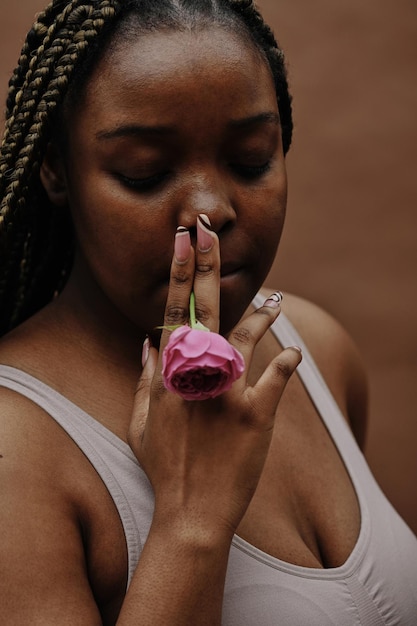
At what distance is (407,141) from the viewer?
9.96ft

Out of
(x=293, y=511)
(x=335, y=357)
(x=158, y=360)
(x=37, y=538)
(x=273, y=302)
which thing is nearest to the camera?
(x=37, y=538)

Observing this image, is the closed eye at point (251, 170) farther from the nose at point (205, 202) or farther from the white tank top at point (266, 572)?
the white tank top at point (266, 572)

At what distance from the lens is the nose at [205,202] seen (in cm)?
144

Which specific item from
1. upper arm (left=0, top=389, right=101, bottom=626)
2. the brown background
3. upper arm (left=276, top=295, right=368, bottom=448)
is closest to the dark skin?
upper arm (left=0, top=389, right=101, bottom=626)

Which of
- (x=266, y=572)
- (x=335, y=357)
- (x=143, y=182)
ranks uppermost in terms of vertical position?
(x=143, y=182)

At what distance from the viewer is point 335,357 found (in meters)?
2.15

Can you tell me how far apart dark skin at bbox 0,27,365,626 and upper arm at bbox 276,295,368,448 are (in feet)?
1.24

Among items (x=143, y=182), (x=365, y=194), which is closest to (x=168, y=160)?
(x=143, y=182)

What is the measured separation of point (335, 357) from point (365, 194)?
1.06m

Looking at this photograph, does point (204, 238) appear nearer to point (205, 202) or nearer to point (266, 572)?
point (205, 202)

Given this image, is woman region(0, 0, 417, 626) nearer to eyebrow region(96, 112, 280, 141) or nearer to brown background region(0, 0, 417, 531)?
eyebrow region(96, 112, 280, 141)

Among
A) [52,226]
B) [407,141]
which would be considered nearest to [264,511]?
[52,226]

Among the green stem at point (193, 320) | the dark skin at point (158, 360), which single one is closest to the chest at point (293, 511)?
the dark skin at point (158, 360)

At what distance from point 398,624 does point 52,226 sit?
978 mm
